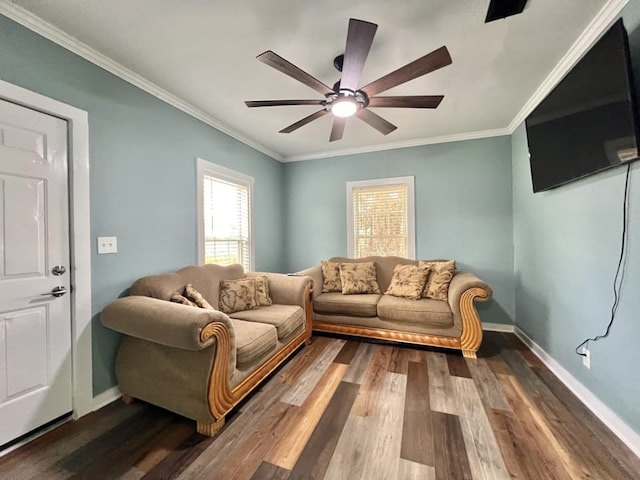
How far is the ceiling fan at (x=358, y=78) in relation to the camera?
1.39m

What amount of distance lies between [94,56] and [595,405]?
14.2 feet

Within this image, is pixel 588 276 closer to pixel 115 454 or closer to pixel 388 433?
pixel 388 433

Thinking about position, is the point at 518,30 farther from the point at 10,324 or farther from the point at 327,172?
the point at 10,324

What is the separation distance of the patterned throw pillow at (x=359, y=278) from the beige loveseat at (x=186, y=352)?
4.07ft

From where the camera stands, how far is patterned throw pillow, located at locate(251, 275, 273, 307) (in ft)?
9.27

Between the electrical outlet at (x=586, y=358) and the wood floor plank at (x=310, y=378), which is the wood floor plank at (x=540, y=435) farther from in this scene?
the wood floor plank at (x=310, y=378)

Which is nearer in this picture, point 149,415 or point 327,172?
point 149,415

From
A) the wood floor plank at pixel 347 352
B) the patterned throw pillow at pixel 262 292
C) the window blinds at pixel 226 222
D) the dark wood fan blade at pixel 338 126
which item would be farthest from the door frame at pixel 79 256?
the wood floor plank at pixel 347 352

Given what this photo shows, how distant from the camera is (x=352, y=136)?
3564 mm

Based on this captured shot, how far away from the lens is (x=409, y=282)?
10.4 ft

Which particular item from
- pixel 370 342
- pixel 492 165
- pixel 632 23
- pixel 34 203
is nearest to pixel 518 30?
pixel 632 23

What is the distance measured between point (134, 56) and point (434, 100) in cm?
226

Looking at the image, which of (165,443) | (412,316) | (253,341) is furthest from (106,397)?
(412,316)

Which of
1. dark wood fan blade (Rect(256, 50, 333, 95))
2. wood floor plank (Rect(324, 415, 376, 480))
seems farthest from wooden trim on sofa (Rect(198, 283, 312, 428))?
dark wood fan blade (Rect(256, 50, 333, 95))
